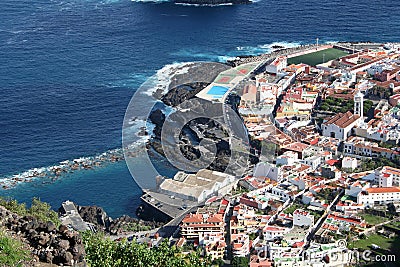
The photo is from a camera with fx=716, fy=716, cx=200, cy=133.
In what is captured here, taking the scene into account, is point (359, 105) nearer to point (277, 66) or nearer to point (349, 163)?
point (349, 163)

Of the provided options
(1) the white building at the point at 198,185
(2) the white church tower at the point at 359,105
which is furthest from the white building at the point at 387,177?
(2) the white church tower at the point at 359,105

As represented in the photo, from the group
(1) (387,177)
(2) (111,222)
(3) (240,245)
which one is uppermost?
A: (1) (387,177)

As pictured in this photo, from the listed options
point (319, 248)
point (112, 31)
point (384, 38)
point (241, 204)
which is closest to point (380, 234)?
point (319, 248)

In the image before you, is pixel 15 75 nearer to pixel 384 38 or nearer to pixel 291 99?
pixel 291 99

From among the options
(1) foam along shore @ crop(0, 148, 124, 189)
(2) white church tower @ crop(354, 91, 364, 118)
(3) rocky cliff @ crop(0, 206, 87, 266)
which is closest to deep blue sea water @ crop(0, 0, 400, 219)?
(1) foam along shore @ crop(0, 148, 124, 189)

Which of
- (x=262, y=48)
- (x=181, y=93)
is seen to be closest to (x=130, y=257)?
(x=181, y=93)

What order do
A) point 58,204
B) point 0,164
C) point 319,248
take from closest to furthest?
point 319,248, point 58,204, point 0,164

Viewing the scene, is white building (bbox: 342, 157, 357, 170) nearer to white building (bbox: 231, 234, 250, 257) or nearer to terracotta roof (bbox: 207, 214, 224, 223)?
terracotta roof (bbox: 207, 214, 224, 223)
